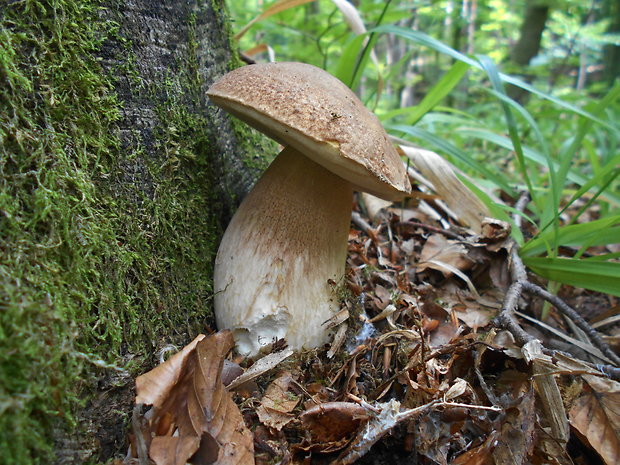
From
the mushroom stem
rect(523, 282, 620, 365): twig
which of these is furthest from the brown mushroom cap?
rect(523, 282, 620, 365): twig

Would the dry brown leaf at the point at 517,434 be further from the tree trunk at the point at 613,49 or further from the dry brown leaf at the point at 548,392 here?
the tree trunk at the point at 613,49

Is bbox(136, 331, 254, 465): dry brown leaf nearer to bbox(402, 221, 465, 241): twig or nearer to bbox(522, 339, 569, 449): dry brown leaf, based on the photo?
bbox(522, 339, 569, 449): dry brown leaf

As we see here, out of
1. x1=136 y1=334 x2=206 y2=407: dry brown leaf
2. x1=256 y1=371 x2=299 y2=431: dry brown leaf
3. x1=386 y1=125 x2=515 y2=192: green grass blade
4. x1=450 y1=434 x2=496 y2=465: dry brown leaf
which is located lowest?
x1=450 y1=434 x2=496 y2=465: dry brown leaf

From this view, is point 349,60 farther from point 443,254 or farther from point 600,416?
point 600,416

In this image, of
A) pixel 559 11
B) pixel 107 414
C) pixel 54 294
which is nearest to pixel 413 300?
pixel 107 414

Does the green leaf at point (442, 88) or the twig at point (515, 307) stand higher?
the green leaf at point (442, 88)

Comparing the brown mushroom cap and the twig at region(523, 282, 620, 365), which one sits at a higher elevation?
the brown mushroom cap

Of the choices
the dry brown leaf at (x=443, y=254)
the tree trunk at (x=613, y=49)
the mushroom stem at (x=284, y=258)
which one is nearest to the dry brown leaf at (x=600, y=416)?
the dry brown leaf at (x=443, y=254)
